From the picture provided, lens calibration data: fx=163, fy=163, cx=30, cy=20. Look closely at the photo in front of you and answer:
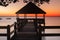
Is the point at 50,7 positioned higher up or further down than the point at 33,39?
higher up

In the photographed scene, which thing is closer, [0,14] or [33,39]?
[33,39]

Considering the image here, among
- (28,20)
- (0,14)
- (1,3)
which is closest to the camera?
(1,3)

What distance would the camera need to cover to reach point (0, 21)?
18516 mm

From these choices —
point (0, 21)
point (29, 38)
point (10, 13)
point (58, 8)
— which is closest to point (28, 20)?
point (10, 13)

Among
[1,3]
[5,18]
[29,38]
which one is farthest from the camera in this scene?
[5,18]

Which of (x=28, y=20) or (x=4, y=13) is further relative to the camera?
(x=4, y=13)

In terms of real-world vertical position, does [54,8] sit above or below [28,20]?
above

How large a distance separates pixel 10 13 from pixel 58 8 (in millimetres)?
Answer: 4613

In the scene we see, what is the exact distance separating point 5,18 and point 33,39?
11.1 metres

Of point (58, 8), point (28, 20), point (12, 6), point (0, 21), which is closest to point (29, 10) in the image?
point (28, 20)

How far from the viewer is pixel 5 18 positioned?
17578mm

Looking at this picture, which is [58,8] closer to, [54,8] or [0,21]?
[54,8]

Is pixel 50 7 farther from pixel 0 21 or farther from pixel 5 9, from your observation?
pixel 0 21

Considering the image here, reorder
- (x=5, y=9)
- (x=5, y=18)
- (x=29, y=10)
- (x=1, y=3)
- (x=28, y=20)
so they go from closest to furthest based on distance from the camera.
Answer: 1. (x=1, y=3)
2. (x=29, y=10)
3. (x=28, y=20)
4. (x=5, y=9)
5. (x=5, y=18)
